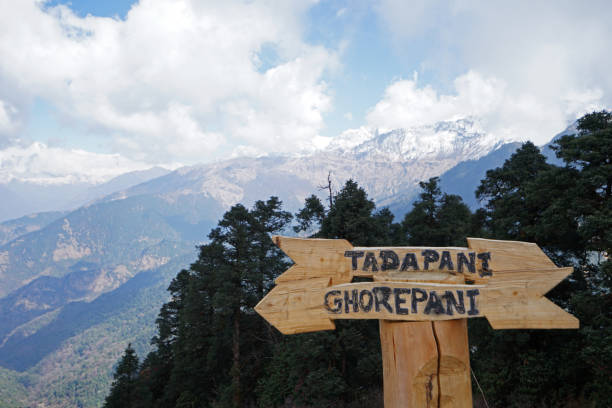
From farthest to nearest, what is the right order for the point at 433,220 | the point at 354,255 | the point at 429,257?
1. the point at 433,220
2. the point at 354,255
3. the point at 429,257

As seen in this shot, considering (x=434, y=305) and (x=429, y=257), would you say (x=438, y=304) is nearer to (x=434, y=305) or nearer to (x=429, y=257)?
(x=434, y=305)

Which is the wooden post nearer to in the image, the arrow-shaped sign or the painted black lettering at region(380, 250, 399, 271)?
the arrow-shaped sign

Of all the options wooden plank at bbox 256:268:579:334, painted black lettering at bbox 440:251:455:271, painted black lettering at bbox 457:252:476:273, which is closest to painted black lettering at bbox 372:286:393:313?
wooden plank at bbox 256:268:579:334

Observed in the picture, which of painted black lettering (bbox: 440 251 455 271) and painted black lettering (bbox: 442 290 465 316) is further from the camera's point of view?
painted black lettering (bbox: 440 251 455 271)

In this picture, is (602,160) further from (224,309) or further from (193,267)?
(193,267)

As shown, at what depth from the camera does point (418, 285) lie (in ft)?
9.91

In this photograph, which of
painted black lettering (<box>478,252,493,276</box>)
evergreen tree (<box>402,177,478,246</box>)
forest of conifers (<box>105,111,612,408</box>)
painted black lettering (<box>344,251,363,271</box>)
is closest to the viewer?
painted black lettering (<box>478,252,493,276</box>)

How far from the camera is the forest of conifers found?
37.0 ft

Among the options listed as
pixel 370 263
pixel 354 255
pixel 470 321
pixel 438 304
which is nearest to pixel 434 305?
pixel 438 304

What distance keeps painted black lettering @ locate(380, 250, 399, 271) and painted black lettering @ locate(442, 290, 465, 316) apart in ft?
1.57

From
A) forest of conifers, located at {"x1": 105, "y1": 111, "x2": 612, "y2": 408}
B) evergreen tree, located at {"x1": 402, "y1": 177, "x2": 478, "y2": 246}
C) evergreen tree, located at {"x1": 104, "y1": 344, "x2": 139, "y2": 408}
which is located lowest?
evergreen tree, located at {"x1": 104, "y1": 344, "x2": 139, "y2": 408}

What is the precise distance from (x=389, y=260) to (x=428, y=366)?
92 cm

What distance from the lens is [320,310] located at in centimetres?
324

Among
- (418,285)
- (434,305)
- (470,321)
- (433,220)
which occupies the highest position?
(433,220)
